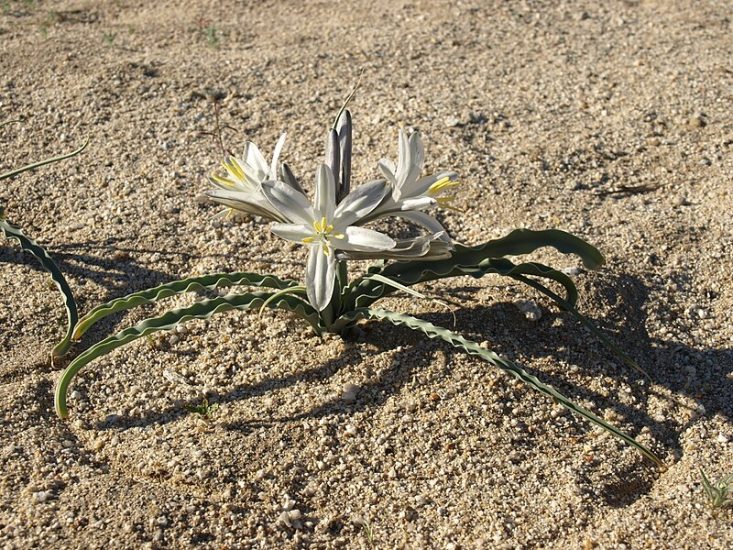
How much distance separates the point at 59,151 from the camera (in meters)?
3.93

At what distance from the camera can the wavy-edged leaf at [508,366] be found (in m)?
2.41

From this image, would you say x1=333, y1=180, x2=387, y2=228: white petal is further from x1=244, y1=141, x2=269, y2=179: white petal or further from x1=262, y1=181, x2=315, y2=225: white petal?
x1=244, y1=141, x2=269, y2=179: white petal

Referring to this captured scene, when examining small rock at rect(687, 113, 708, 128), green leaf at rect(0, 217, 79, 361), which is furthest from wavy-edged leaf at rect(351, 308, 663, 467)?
small rock at rect(687, 113, 708, 128)

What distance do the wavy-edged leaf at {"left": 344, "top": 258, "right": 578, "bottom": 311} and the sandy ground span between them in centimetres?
20

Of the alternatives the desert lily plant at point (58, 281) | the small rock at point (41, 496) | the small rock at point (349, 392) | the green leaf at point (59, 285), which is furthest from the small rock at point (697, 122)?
the small rock at point (41, 496)

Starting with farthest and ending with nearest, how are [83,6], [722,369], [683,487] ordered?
[83,6], [722,369], [683,487]

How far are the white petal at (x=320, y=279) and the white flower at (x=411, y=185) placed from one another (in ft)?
0.68

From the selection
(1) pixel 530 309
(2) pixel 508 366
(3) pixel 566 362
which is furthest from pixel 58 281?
(3) pixel 566 362

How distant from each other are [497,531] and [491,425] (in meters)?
0.37

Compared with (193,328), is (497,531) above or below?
below

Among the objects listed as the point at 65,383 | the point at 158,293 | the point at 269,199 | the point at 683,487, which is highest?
the point at 269,199

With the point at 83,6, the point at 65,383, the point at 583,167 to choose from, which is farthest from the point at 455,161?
the point at 83,6

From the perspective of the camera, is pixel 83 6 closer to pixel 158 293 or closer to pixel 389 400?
pixel 158 293

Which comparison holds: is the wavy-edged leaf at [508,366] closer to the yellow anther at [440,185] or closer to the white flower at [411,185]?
the white flower at [411,185]
